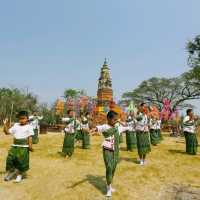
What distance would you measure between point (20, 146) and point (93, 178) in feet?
8.81

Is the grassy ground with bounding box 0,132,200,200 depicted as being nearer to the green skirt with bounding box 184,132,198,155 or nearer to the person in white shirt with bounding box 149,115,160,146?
the green skirt with bounding box 184,132,198,155

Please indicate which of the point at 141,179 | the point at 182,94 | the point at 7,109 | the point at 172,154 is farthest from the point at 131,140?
the point at 7,109

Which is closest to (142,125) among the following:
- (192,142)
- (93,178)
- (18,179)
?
(93,178)

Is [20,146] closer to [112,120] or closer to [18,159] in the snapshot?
[18,159]

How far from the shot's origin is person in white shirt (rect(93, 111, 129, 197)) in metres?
8.79

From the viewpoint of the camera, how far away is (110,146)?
29.1 ft

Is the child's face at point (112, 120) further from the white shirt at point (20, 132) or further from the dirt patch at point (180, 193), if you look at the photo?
the white shirt at point (20, 132)

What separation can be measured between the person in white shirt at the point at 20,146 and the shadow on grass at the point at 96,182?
178 cm

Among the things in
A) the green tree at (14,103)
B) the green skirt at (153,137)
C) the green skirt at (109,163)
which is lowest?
the green skirt at (109,163)

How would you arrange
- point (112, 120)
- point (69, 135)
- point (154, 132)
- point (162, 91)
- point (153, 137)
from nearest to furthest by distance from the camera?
point (112, 120) < point (69, 135) < point (153, 137) < point (154, 132) < point (162, 91)

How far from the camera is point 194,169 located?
40.7ft

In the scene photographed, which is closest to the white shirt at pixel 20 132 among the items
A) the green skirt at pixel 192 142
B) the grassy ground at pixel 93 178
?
the grassy ground at pixel 93 178

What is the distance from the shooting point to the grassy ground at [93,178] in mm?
9000

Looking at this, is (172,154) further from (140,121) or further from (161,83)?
(161,83)
